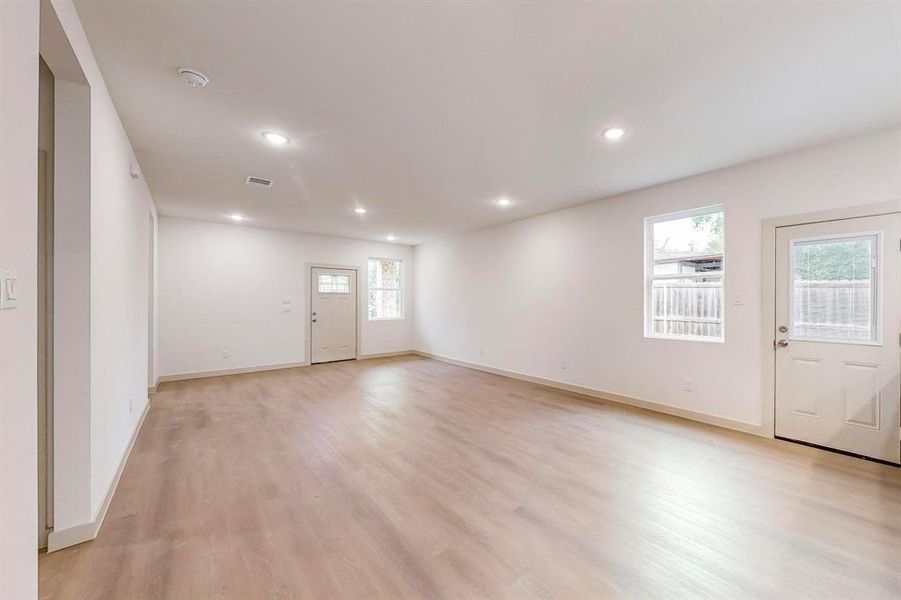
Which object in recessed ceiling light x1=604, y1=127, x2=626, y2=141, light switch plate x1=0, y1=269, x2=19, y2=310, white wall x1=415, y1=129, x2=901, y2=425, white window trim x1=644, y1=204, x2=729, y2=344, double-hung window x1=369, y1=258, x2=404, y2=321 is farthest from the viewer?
double-hung window x1=369, y1=258, x2=404, y2=321

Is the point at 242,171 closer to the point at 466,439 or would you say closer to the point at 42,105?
the point at 42,105

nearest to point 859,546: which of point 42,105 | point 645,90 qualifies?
point 645,90

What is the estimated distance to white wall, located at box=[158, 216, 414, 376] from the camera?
5.55 m

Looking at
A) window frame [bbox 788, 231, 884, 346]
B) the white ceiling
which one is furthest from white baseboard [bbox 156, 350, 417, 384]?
window frame [bbox 788, 231, 884, 346]

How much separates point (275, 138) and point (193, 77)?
2.68 ft

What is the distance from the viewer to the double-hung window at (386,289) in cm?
788

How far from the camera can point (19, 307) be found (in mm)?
1076

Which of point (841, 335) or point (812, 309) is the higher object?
point (812, 309)

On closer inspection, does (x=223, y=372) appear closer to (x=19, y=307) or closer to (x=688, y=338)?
(x=19, y=307)

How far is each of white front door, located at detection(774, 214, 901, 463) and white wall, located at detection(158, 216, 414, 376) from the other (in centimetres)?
685

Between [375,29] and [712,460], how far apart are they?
3.85 metres

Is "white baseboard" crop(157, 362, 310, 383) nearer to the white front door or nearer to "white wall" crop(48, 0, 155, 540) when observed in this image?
"white wall" crop(48, 0, 155, 540)

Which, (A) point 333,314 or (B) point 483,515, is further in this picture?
(A) point 333,314

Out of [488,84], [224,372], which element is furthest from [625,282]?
[224,372]
